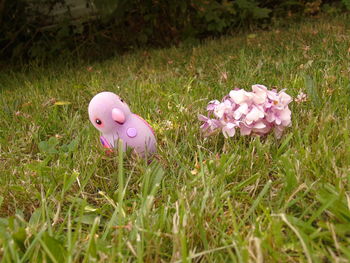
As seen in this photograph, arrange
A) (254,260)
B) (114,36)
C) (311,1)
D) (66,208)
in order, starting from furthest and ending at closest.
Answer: (311,1) < (114,36) < (66,208) < (254,260)

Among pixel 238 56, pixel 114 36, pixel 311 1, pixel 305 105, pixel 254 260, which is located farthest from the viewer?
pixel 311 1

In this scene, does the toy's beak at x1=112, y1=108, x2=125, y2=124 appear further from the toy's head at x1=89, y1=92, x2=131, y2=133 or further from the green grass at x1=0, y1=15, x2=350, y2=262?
the green grass at x1=0, y1=15, x2=350, y2=262

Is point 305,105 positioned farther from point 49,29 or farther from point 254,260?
point 49,29

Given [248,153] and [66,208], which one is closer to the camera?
[66,208]

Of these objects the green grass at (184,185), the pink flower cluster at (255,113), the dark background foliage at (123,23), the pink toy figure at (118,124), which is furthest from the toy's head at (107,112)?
the dark background foliage at (123,23)

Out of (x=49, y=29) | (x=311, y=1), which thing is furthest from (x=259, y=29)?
(x=49, y=29)

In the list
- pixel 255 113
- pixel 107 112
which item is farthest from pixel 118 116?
pixel 255 113

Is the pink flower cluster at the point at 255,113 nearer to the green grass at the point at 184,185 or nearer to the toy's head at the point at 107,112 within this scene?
the green grass at the point at 184,185
